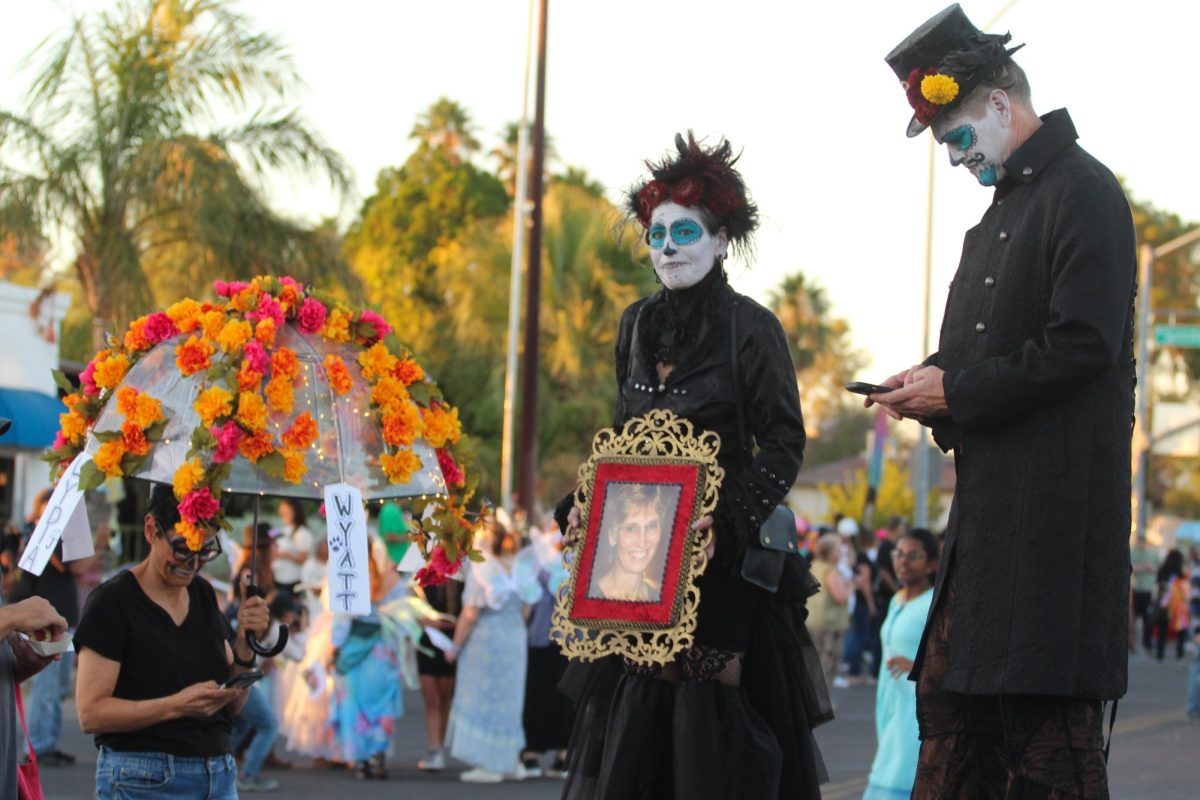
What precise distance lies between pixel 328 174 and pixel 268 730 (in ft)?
37.8

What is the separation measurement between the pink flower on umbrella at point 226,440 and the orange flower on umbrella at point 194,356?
27 cm

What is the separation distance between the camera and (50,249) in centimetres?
2155

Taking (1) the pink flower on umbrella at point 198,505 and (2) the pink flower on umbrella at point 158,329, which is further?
(2) the pink flower on umbrella at point 158,329

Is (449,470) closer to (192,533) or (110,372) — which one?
(192,533)

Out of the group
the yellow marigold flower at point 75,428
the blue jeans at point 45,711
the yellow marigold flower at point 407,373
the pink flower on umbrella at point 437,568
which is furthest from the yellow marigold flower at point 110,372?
the blue jeans at point 45,711

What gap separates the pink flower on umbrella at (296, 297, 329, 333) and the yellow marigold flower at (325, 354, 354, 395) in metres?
0.13

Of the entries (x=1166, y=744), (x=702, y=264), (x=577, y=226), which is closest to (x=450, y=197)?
(x=577, y=226)

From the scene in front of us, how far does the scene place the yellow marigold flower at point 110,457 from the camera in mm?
5578

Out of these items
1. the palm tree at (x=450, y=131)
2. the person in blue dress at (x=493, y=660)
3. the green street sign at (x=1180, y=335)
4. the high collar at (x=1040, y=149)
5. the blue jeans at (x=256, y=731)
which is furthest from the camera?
the palm tree at (x=450, y=131)

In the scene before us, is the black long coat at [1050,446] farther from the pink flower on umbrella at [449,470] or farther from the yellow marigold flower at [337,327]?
the yellow marigold flower at [337,327]

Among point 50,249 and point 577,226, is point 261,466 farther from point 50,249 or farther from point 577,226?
point 577,226

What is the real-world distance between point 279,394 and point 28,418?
660 inches

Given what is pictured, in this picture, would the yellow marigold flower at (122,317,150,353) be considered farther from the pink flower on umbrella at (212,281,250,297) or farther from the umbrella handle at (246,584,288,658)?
the umbrella handle at (246,584,288,658)

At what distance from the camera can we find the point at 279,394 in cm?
566
